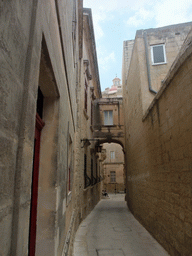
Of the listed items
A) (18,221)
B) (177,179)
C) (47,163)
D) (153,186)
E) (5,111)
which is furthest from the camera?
(153,186)

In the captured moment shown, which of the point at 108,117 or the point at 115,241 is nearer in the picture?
the point at 115,241

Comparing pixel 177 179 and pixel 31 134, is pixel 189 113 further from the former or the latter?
pixel 31 134

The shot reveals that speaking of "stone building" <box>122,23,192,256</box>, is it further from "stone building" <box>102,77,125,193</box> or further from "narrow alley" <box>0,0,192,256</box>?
"stone building" <box>102,77,125,193</box>

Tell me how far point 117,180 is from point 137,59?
80.4 ft

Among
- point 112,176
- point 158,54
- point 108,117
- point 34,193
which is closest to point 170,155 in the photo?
point 34,193

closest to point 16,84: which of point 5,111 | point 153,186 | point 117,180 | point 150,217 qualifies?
point 5,111

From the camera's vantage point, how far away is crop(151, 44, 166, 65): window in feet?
30.5

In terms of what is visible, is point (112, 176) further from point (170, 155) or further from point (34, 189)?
point (34, 189)

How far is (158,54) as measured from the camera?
9469 mm

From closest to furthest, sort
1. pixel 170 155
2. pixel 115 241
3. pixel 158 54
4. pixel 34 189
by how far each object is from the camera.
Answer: pixel 34 189 → pixel 170 155 → pixel 115 241 → pixel 158 54

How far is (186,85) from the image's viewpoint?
398 cm

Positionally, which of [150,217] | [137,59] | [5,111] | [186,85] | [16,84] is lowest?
[150,217]

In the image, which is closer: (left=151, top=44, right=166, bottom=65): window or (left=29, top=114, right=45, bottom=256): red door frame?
(left=29, top=114, right=45, bottom=256): red door frame

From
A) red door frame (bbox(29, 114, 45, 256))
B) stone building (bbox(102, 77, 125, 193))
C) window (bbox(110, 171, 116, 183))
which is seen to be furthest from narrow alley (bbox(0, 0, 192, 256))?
window (bbox(110, 171, 116, 183))
